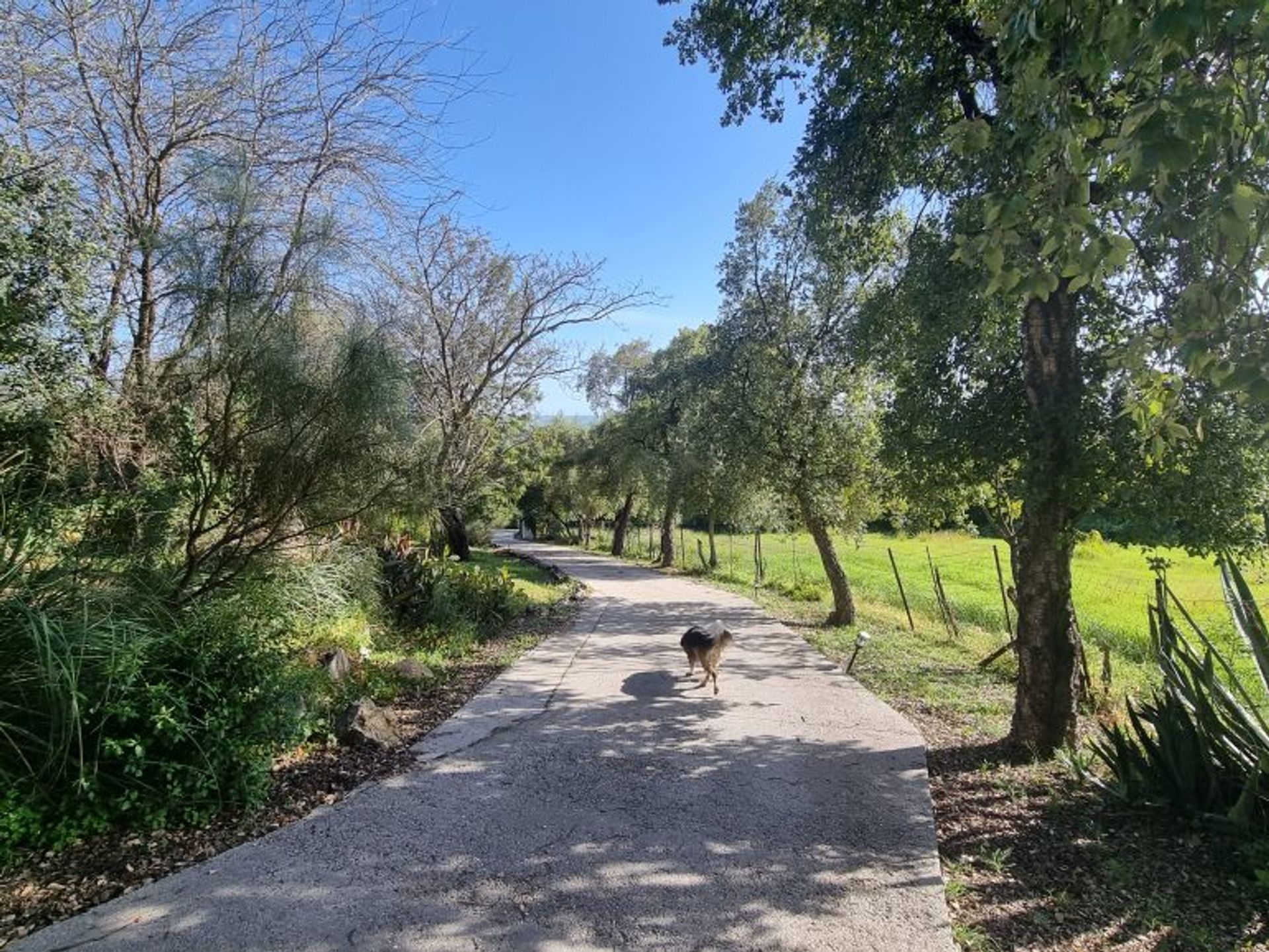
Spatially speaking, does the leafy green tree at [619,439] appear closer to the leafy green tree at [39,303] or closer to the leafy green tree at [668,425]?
the leafy green tree at [668,425]

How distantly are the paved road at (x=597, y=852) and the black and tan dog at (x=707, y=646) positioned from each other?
0.76 meters

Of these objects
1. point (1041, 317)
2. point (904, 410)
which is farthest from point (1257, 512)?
point (904, 410)

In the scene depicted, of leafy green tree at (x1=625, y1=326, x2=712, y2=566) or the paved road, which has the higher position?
leafy green tree at (x1=625, y1=326, x2=712, y2=566)

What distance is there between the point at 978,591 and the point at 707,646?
1610 centimetres

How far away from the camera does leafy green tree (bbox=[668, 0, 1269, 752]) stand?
5.71 ft

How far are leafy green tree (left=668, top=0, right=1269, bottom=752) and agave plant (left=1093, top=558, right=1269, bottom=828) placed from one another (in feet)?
2.81

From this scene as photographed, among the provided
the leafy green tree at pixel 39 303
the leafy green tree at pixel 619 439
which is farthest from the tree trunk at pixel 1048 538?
the leafy green tree at pixel 619 439

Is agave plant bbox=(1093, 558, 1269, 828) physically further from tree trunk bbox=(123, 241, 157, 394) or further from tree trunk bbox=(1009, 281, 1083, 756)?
tree trunk bbox=(123, 241, 157, 394)

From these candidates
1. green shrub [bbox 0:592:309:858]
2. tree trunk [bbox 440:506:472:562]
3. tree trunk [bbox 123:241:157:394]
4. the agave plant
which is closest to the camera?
green shrub [bbox 0:592:309:858]

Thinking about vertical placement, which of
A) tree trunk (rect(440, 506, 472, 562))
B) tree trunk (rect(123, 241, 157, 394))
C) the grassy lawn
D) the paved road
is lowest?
the paved road

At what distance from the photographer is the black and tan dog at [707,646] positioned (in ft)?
22.9

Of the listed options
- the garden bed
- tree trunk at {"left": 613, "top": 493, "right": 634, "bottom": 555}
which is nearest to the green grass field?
tree trunk at {"left": 613, "top": 493, "right": 634, "bottom": 555}

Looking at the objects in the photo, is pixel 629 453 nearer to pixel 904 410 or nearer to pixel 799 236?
pixel 799 236

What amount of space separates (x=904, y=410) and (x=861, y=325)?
1393mm
